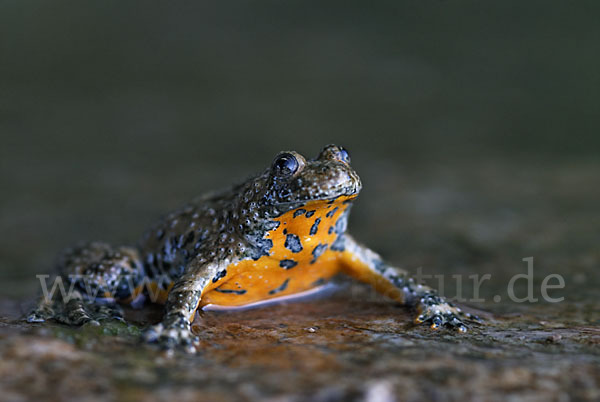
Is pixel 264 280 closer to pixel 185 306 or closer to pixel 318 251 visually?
pixel 318 251

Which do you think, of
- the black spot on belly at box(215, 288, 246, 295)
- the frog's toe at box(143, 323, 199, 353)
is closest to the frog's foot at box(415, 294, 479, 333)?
the black spot on belly at box(215, 288, 246, 295)

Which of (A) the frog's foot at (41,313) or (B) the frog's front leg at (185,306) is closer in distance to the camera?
(B) the frog's front leg at (185,306)

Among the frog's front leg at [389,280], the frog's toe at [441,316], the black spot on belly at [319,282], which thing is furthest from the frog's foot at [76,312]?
the frog's toe at [441,316]

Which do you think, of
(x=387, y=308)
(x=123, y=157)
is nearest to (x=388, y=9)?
(x=123, y=157)

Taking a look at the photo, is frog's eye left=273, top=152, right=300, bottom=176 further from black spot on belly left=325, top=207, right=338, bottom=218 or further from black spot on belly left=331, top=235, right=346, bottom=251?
black spot on belly left=331, top=235, right=346, bottom=251

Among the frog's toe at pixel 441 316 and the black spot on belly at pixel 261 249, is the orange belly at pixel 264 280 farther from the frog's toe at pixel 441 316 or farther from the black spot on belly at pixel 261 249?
the frog's toe at pixel 441 316

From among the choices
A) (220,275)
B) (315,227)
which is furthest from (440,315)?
(220,275)

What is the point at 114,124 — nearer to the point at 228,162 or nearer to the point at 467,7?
the point at 228,162

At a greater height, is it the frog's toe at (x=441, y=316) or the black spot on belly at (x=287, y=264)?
the black spot on belly at (x=287, y=264)
